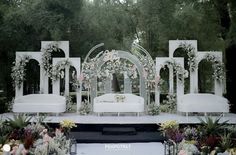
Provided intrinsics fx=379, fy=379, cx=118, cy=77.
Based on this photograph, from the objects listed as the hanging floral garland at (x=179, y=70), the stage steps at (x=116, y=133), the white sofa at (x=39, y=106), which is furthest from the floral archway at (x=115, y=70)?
the stage steps at (x=116, y=133)

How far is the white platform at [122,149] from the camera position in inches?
302

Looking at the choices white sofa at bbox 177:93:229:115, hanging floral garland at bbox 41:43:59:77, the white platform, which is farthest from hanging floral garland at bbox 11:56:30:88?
white sofa at bbox 177:93:229:115

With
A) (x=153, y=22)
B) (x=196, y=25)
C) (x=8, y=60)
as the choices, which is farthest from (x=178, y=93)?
(x=8, y=60)

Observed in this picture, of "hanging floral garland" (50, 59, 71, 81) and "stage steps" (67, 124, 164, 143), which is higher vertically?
"hanging floral garland" (50, 59, 71, 81)

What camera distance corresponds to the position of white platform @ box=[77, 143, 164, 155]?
25.2 feet

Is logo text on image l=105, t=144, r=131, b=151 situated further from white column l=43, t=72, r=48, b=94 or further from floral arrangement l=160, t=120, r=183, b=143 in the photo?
white column l=43, t=72, r=48, b=94

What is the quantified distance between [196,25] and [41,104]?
5.72m

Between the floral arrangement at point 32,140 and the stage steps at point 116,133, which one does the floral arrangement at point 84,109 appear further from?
the floral arrangement at point 32,140

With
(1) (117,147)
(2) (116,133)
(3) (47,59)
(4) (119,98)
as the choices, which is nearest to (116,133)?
(2) (116,133)

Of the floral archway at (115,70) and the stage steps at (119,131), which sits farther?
the floral archway at (115,70)

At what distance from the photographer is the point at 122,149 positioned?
26.7 feet

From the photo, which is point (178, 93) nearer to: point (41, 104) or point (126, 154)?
point (41, 104)

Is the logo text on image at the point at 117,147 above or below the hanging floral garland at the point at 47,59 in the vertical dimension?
below


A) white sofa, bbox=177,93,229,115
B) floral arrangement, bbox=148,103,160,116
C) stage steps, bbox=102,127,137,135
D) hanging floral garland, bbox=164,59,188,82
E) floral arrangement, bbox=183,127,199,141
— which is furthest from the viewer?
hanging floral garland, bbox=164,59,188,82
